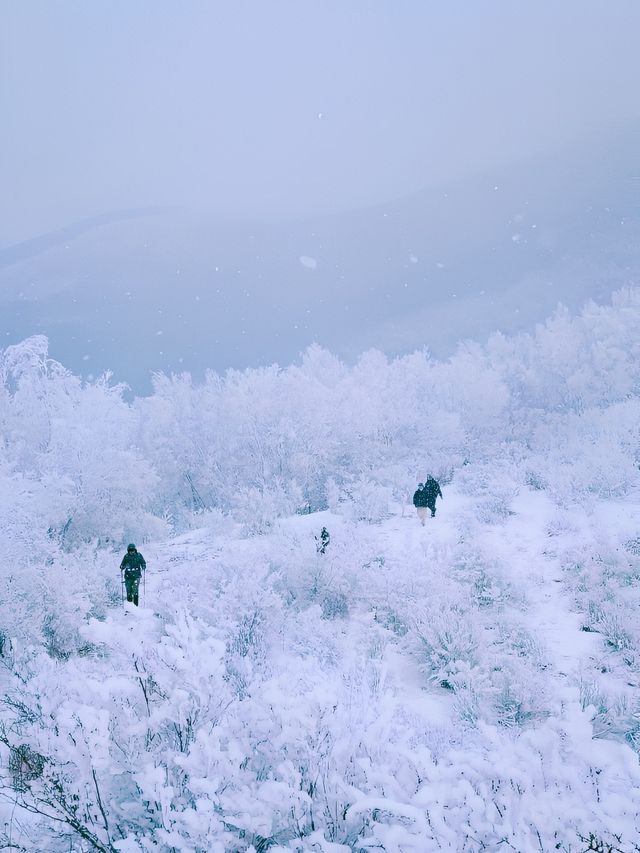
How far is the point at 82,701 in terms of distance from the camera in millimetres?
4078

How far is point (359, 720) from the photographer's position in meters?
3.82

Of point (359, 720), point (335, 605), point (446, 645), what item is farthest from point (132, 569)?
point (359, 720)

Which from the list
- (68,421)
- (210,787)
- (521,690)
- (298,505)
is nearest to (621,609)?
(521,690)

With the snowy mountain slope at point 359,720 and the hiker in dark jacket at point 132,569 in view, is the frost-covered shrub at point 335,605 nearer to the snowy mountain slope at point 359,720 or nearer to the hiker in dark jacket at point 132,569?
the snowy mountain slope at point 359,720

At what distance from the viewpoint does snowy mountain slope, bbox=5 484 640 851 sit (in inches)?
110

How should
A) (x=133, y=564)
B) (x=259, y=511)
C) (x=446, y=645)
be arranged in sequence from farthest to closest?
1. (x=259, y=511)
2. (x=133, y=564)
3. (x=446, y=645)

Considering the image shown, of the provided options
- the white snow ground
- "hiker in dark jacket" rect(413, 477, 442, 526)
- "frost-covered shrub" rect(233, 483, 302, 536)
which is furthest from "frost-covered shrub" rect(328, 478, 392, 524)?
"frost-covered shrub" rect(233, 483, 302, 536)

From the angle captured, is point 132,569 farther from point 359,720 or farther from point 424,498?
point 424,498

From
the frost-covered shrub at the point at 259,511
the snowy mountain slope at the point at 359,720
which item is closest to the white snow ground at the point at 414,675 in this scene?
the snowy mountain slope at the point at 359,720

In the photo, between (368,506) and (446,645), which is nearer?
(446,645)

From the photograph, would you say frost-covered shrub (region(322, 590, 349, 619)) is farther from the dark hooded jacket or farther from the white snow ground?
the dark hooded jacket

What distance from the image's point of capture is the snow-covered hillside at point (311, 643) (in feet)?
9.72

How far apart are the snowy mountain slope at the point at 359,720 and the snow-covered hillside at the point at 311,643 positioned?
25 mm

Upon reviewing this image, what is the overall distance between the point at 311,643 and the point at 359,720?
12.1ft
